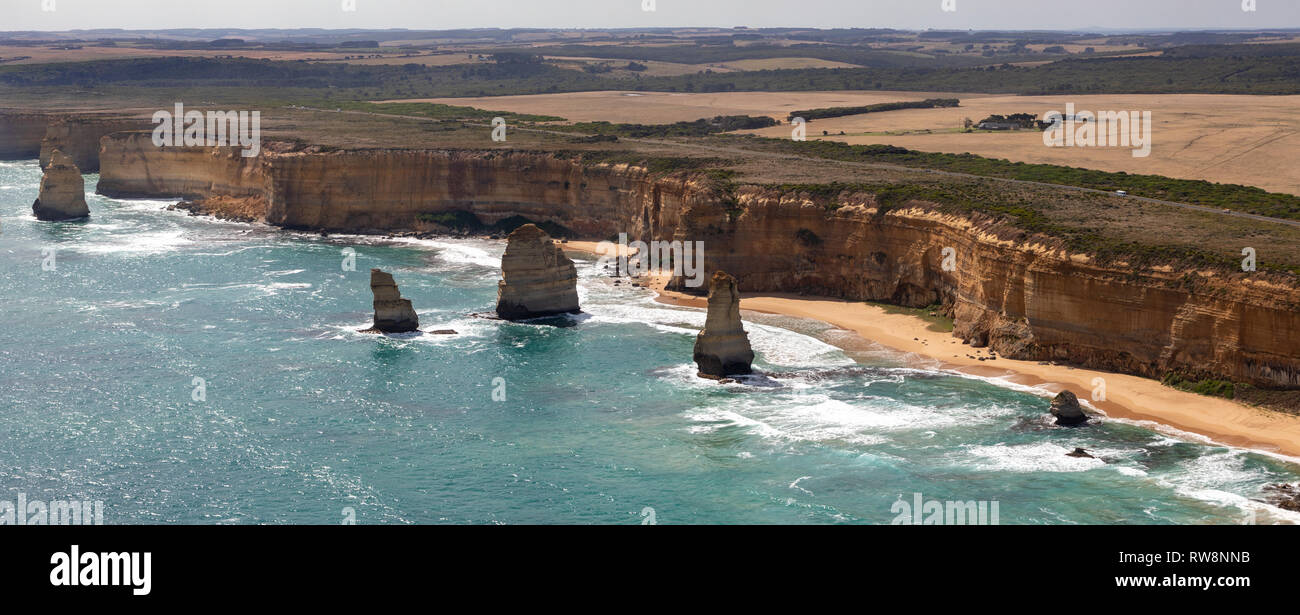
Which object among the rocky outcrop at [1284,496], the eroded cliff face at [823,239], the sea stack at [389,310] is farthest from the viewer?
the sea stack at [389,310]

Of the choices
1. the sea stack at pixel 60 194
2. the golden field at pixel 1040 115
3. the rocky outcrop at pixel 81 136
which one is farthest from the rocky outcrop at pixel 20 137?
the golden field at pixel 1040 115

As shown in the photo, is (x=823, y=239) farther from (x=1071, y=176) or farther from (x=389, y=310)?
(x=389, y=310)

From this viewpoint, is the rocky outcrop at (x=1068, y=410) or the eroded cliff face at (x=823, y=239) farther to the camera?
the eroded cliff face at (x=823, y=239)

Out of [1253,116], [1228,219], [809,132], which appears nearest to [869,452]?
[1228,219]

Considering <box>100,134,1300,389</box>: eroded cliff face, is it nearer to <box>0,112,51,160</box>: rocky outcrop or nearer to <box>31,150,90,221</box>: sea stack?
<box>31,150,90,221</box>: sea stack

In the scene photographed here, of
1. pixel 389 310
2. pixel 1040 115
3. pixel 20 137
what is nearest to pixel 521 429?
pixel 389 310

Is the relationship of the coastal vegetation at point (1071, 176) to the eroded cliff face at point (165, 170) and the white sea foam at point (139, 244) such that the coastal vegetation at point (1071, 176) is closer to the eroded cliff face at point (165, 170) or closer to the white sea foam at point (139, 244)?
the eroded cliff face at point (165, 170)

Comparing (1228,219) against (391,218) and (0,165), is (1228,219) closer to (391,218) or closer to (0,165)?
(391,218)
